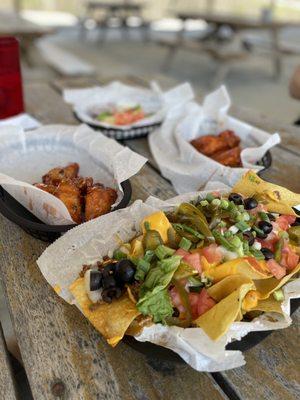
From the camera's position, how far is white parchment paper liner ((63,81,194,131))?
153cm

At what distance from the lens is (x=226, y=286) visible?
2.20 feet

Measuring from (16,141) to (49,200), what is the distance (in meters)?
0.38

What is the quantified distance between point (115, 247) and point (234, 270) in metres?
0.23

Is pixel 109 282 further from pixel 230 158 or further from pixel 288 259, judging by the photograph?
pixel 230 158

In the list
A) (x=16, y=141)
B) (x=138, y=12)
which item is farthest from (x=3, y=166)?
(x=138, y=12)

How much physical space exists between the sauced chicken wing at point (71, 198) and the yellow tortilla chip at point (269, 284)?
17.3 inches

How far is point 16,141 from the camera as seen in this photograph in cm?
119

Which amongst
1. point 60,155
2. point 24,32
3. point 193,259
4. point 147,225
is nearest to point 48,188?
point 60,155

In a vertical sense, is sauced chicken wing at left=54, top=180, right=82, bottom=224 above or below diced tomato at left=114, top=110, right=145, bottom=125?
above

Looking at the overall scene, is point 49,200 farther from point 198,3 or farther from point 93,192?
point 198,3

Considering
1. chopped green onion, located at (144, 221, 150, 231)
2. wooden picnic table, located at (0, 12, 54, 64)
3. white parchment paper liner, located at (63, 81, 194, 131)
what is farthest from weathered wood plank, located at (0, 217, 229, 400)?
wooden picnic table, located at (0, 12, 54, 64)

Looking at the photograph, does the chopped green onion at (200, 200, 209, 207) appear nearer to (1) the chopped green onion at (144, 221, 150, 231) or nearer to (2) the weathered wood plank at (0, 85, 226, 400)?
(1) the chopped green onion at (144, 221, 150, 231)

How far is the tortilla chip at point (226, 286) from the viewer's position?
67cm

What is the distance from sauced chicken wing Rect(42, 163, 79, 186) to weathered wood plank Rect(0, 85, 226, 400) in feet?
0.87
